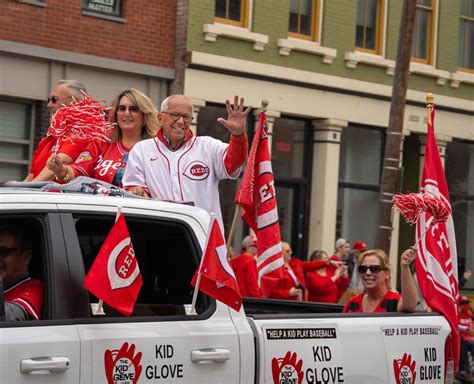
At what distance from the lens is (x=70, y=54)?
747 inches

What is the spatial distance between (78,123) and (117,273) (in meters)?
1.23

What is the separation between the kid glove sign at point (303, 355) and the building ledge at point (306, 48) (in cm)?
1603

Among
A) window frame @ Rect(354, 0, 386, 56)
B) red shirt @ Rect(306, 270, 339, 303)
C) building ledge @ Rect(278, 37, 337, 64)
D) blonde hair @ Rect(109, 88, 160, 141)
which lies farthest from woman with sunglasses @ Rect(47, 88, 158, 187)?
window frame @ Rect(354, 0, 386, 56)

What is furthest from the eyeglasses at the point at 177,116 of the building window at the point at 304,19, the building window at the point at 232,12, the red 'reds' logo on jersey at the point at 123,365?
the building window at the point at 304,19

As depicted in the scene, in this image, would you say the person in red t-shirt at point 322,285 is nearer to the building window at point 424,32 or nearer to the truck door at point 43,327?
the building window at point 424,32

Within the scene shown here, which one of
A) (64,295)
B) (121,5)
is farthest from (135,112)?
(121,5)

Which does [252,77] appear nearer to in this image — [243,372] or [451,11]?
[451,11]

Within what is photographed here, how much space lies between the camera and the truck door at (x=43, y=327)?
5.05 metres

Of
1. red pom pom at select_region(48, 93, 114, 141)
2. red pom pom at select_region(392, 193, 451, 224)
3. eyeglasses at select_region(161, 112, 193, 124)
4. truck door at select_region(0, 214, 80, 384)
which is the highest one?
eyeglasses at select_region(161, 112, 193, 124)

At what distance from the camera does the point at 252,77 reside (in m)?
21.6

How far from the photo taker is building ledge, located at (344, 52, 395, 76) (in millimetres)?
23312

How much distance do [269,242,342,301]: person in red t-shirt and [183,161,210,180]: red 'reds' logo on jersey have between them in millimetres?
7754

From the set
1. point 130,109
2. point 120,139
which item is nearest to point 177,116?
point 130,109

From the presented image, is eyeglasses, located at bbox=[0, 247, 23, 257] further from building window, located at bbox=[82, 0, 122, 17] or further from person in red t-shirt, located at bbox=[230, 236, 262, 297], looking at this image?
building window, located at bbox=[82, 0, 122, 17]
